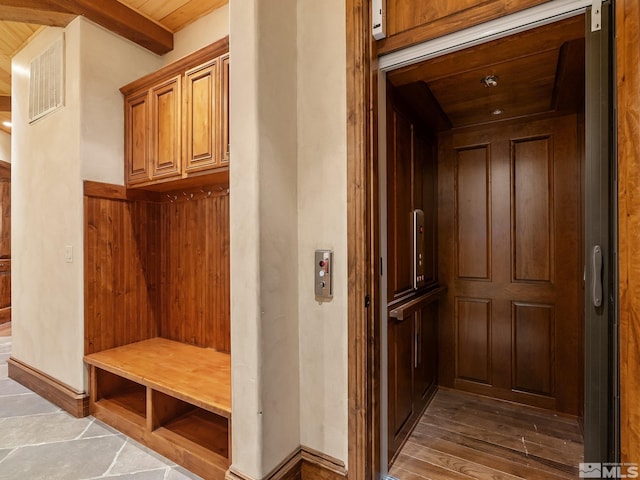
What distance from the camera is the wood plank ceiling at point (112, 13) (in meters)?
2.34

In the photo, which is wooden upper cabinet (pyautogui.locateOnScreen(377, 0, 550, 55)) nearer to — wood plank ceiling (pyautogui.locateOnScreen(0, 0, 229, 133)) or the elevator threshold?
wood plank ceiling (pyautogui.locateOnScreen(0, 0, 229, 133))

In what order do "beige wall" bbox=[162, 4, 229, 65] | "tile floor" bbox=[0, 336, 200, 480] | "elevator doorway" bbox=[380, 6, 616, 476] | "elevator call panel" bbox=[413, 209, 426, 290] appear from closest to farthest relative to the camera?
"tile floor" bbox=[0, 336, 200, 480]
"elevator doorway" bbox=[380, 6, 616, 476]
"elevator call panel" bbox=[413, 209, 426, 290]
"beige wall" bbox=[162, 4, 229, 65]

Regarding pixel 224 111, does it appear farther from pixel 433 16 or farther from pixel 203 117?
pixel 433 16

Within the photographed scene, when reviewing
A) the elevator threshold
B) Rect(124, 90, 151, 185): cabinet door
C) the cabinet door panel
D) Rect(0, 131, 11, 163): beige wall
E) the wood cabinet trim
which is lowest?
the elevator threshold

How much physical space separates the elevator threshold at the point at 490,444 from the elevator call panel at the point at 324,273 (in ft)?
3.68

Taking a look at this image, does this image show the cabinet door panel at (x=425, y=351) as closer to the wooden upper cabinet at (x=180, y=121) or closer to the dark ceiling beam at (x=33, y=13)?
the wooden upper cabinet at (x=180, y=121)

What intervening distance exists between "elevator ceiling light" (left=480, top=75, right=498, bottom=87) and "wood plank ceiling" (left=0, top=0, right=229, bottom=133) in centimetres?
204

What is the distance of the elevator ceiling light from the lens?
2022 millimetres

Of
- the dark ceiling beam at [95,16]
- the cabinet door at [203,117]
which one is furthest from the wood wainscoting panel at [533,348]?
the dark ceiling beam at [95,16]

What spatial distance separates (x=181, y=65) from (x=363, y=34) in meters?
1.44

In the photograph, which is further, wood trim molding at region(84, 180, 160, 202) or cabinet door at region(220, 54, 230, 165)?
wood trim molding at region(84, 180, 160, 202)

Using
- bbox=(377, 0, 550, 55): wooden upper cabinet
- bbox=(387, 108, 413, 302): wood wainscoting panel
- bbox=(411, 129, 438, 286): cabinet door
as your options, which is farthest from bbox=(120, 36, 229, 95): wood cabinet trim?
bbox=(411, 129, 438, 286): cabinet door

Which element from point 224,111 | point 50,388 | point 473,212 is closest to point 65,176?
point 224,111

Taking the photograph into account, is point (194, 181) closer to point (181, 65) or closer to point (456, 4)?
point (181, 65)
